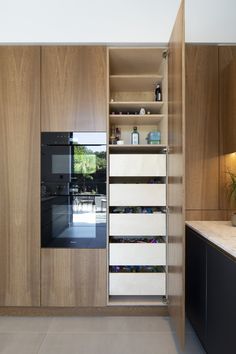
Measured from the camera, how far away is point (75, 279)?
83.4 inches

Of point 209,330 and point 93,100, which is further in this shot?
point 93,100

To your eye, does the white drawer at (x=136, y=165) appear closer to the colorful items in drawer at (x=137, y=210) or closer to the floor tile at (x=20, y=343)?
the colorful items in drawer at (x=137, y=210)

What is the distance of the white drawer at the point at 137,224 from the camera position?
2.13 meters

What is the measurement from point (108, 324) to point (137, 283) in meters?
0.39

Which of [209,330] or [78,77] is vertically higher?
[78,77]

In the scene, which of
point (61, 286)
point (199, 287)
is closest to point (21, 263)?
point (61, 286)

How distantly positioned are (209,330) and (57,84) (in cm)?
210

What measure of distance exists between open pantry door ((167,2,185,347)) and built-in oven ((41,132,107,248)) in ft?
1.85

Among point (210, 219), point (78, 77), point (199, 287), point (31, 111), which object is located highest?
point (78, 77)

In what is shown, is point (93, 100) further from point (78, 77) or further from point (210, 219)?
point (210, 219)

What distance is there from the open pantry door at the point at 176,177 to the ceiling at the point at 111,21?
13.6 inches

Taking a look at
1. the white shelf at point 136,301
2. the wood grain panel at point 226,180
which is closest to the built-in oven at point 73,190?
the white shelf at point 136,301

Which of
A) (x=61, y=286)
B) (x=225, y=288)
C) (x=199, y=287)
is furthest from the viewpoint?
(x=61, y=286)

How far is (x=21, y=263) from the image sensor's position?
2135 millimetres
